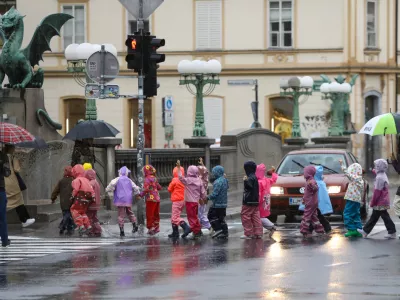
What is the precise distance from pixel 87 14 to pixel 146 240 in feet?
105

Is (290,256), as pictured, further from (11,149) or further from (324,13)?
(324,13)

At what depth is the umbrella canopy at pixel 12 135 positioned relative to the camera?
20953mm

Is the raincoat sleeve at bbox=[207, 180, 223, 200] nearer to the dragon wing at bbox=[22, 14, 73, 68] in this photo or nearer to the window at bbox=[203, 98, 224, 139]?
the dragon wing at bbox=[22, 14, 73, 68]

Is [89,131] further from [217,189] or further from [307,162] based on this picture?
[217,189]

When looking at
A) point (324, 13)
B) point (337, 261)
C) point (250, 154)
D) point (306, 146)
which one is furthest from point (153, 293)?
point (324, 13)

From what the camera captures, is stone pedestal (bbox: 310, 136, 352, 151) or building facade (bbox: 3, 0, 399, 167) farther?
building facade (bbox: 3, 0, 399, 167)

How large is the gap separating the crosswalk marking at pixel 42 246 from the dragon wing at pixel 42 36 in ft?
19.3

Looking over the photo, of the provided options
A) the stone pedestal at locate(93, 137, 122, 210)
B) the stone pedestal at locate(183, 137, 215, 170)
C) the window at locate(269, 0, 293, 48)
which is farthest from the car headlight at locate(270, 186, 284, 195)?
the window at locate(269, 0, 293, 48)

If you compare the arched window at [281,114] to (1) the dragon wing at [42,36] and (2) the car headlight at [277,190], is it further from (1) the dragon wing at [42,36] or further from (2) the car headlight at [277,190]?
(2) the car headlight at [277,190]

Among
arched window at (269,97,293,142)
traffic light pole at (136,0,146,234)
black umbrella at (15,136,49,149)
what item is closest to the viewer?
traffic light pole at (136,0,146,234)

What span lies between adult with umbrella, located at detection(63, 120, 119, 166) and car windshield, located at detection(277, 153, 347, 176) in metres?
3.71

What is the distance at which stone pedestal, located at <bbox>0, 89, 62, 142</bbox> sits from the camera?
81.4 ft

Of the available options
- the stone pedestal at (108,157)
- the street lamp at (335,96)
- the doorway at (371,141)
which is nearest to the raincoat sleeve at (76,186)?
the stone pedestal at (108,157)

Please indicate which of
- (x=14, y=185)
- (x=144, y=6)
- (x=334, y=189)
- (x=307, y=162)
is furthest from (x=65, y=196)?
(x=307, y=162)
